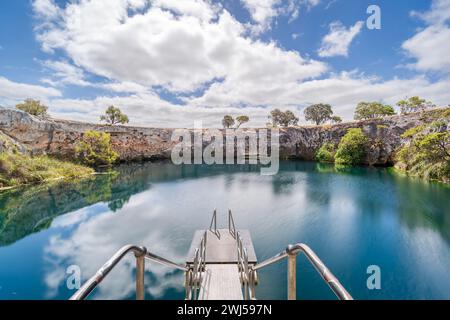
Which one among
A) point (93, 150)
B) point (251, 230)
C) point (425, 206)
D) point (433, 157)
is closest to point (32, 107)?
point (93, 150)

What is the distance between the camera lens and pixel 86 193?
1850 centimetres

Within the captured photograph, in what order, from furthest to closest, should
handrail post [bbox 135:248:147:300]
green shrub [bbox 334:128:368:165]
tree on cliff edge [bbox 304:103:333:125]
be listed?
tree on cliff edge [bbox 304:103:333:125] < green shrub [bbox 334:128:368:165] < handrail post [bbox 135:248:147:300]

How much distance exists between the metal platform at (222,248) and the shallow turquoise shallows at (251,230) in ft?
2.53

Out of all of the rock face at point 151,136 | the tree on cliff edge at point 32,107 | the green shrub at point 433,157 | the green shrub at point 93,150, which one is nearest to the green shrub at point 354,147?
the rock face at point 151,136

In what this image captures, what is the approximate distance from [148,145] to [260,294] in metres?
43.6

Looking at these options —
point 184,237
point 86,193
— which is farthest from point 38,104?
point 184,237

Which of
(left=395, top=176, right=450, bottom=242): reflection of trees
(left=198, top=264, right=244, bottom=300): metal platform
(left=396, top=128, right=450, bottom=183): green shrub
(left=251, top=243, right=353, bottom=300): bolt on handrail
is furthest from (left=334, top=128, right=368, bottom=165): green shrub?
(left=251, top=243, right=353, bottom=300): bolt on handrail

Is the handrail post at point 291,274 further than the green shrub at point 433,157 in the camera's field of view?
No

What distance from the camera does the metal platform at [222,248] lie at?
695 cm

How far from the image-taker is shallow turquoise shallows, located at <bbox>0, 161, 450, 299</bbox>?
6.70 meters

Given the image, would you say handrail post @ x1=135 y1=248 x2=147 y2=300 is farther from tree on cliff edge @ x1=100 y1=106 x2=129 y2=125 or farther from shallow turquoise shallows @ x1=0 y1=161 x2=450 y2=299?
tree on cliff edge @ x1=100 y1=106 x2=129 y2=125

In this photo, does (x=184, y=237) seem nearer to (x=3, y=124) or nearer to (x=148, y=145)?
(x=3, y=124)

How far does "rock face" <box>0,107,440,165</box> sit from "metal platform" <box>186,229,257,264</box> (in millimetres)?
27646

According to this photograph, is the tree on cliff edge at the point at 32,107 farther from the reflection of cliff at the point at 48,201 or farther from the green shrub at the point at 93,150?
the reflection of cliff at the point at 48,201
